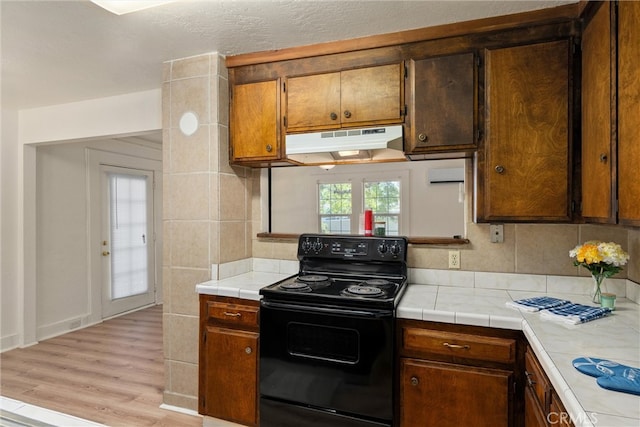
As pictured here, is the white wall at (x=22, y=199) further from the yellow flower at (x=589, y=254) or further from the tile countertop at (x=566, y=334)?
the yellow flower at (x=589, y=254)

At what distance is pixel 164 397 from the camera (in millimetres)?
2580

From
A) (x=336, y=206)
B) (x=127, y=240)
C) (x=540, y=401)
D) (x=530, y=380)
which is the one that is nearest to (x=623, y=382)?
(x=540, y=401)

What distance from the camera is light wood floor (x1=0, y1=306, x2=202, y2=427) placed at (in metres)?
2.52

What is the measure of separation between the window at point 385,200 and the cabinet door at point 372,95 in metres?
2.67

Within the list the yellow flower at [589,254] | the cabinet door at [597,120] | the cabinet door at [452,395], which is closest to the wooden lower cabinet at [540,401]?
the cabinet door at [452,395]

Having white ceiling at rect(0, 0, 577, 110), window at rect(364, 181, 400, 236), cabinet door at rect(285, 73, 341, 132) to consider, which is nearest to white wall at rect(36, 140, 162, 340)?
white ceiling at rect(0, 0, 577, 110)

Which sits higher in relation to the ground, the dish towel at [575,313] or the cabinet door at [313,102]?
the cabinet door at [313,102]

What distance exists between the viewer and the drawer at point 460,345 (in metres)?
1.62

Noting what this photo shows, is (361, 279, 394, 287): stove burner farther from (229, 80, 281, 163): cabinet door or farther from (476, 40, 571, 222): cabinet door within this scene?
(229, 80, 281, 163): cabinet door

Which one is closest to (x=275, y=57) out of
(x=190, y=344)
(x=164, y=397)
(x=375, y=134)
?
(x=375, y=134)

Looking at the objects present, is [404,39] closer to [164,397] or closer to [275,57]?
[275,57]

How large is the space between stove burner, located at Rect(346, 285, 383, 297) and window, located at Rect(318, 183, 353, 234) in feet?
8.02

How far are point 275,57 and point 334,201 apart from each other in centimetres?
250

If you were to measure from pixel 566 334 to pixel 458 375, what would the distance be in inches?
19.6
